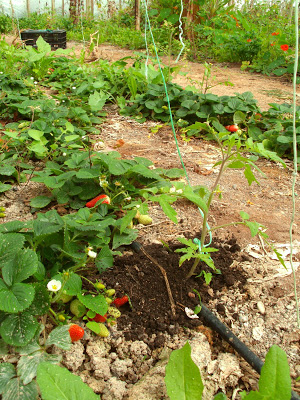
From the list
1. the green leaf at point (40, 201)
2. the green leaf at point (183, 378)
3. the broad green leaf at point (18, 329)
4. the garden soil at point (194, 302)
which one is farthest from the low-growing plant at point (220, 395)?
the green leaf at point (40, 201)

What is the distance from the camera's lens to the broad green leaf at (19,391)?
1098 millimetres

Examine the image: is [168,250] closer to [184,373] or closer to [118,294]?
[118,294]

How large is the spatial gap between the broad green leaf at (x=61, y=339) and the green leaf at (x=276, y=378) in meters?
0.61

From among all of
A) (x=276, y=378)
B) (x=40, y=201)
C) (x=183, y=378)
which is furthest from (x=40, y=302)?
(x=40, y=201)

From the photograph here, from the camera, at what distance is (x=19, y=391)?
1112 millimetres

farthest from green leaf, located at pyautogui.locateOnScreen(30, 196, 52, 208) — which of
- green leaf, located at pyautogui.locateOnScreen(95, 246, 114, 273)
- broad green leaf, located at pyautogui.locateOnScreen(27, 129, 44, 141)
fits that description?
green leaf, located at pyautogui.locateOnScreen(95, 246, 114, 273)

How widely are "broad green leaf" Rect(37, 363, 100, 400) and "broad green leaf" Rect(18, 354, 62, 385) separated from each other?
167 millimetres

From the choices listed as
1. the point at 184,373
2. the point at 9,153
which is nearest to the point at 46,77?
the point at 9,153

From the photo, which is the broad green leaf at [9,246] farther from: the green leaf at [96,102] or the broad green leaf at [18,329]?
the green leaf at [96,102]

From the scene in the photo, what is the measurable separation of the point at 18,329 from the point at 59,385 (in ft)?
0.93

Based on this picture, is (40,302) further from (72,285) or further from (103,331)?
(103,331)

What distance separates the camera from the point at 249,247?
6.30ft

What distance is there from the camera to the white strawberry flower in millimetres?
1291

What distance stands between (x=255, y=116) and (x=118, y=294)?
2.55 metres
